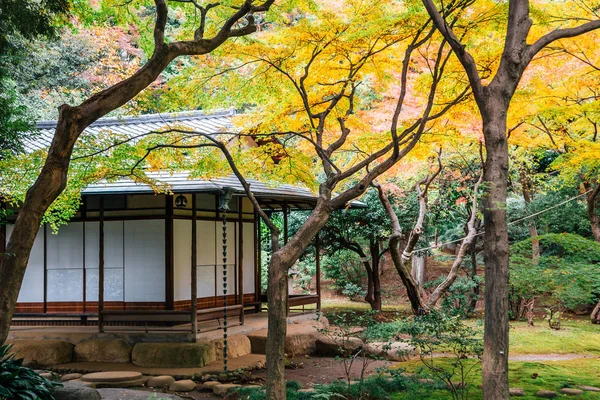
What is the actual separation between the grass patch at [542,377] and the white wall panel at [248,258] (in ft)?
17.9

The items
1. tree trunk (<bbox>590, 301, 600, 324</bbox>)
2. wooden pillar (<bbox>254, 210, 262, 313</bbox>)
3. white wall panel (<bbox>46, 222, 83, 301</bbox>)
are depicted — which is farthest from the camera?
tree trunk (<bbox>590, 301, 600, 324</bbox>)

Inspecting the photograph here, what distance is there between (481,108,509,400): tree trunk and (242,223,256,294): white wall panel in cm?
971

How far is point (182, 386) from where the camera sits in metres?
9.88

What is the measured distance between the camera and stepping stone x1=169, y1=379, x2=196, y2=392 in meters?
9.85

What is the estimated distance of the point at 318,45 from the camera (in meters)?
8.90

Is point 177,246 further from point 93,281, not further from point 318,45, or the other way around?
point 318,45

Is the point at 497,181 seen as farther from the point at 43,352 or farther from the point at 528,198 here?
the point at 528,198

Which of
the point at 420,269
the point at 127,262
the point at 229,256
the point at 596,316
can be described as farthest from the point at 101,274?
the point at 420,269

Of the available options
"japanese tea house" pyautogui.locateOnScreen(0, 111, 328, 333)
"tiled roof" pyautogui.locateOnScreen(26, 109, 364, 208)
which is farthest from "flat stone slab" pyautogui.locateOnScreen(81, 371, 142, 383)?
"tiled roof" pyautogui.locateOnScreen(26, 109, 364, 208)

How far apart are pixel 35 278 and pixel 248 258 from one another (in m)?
5.04

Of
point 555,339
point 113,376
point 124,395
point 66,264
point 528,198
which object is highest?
point 528,198

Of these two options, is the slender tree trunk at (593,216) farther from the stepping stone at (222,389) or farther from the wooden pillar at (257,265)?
the stepping stone at (222,389)

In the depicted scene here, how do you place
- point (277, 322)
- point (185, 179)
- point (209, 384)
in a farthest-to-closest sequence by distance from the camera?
point (185, 179)
point (209, 384)
point (277, 322)

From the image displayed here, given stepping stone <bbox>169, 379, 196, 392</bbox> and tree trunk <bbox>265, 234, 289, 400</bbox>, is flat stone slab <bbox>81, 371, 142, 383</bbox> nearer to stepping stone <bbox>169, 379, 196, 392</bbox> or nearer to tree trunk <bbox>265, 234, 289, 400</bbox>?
stepping stone <bbox>169, 379, 196, 392</bbox>
